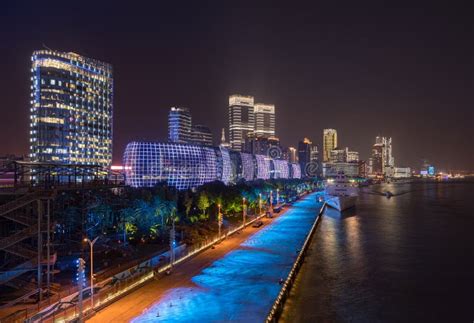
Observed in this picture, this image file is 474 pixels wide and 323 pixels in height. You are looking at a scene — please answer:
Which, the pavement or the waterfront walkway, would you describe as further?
the waterfront walkway

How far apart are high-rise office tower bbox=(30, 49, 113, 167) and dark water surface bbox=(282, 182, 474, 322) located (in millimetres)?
124520

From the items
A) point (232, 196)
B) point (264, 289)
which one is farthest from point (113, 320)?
point (232, 196)

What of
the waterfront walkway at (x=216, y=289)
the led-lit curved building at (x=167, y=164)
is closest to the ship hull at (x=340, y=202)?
the led-lit curved building at (x=167, y=164)

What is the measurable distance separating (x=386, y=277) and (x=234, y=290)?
24.5 metres

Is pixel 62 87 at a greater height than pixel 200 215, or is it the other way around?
pixel 62 87

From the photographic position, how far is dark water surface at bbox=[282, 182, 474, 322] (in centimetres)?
4334

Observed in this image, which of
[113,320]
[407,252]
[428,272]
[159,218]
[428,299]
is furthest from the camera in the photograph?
[159,218]

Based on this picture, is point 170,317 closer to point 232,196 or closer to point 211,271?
point 211,271

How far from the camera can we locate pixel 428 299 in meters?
47.9

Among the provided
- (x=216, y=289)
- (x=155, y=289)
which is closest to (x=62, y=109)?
(x=155, y=289)

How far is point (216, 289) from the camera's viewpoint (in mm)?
43469

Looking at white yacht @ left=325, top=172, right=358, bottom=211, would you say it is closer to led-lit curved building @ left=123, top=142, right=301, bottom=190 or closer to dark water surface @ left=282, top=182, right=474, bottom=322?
dark water surface @ left=282, top=182, right=474, bottom=322

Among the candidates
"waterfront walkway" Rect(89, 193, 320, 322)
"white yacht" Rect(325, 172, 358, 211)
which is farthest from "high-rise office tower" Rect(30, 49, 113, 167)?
"waterfront walkway" Rect(89, 193, 320, 322)

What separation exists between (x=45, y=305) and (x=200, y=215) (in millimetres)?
60689
